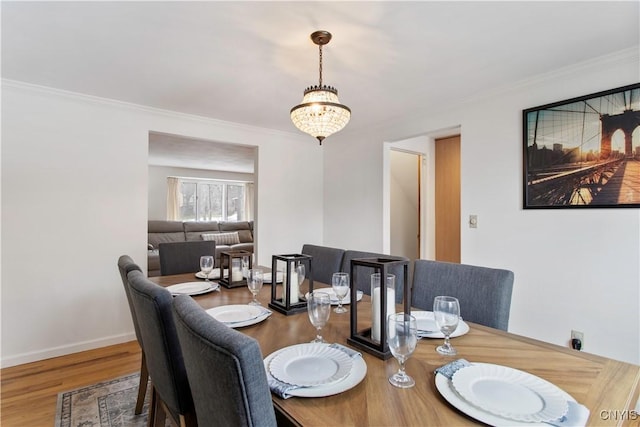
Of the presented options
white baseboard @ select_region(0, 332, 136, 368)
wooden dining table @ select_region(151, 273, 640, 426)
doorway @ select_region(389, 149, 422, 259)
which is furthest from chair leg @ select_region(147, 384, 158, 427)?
doorway @ select_region(389, 149, 422, 259)

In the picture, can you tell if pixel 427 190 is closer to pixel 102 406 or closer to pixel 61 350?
pixel 102 406

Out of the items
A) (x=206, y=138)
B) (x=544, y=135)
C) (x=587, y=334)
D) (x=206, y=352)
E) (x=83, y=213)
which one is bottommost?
(x=587, y=334)

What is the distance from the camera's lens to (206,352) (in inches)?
25.0

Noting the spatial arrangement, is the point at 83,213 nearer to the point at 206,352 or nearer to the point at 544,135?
the point at 206,352

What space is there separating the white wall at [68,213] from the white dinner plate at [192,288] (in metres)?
1.45

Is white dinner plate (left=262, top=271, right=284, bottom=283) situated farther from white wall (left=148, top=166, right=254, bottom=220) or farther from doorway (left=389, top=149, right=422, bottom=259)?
white wall (left=148, top=166, right=254, bottom=220)

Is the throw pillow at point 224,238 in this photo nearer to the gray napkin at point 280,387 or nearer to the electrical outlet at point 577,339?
the electrical outlet at point 577,339

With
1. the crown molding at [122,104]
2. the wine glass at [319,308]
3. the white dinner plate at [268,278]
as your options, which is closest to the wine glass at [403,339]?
the wine glass at [319,308]

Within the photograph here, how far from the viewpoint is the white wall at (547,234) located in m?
1.96

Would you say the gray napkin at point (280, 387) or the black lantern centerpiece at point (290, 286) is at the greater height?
the black lantern centerpiece at point (290, 286)

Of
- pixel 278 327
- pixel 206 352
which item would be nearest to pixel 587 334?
pixel 278 327

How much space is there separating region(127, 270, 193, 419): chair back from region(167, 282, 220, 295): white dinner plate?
1.79 ft

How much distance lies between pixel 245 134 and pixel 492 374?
3.35 m

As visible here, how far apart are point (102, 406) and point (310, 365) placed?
70.7 inches
